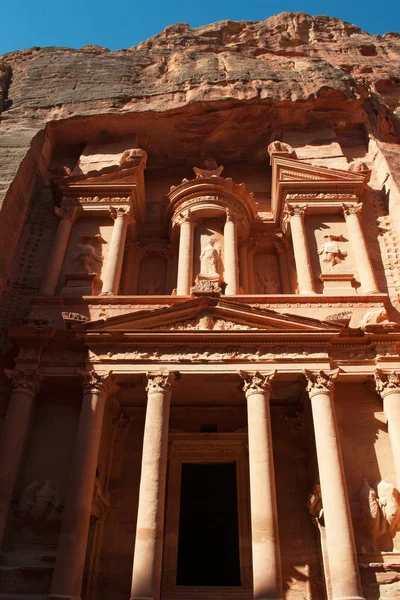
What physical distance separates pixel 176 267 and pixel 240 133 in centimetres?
659

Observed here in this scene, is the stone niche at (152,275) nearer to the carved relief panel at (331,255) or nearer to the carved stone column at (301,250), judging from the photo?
the carved stone column at (301,250)

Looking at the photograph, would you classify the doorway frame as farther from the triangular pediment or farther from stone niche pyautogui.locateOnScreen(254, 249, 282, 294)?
stone niche pyautogui.locateOnScreen(254, 249, 282, 294)

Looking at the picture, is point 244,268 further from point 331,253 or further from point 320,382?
point 320,382

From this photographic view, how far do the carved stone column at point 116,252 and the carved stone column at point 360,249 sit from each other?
6847 millimetres

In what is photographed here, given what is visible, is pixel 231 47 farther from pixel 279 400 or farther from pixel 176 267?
pixel 279 400

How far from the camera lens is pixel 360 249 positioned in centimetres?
1548

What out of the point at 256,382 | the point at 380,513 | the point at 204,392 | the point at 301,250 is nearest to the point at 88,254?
the point at 204,392

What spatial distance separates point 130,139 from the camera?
2036 centimetres

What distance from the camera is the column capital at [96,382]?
473 inches

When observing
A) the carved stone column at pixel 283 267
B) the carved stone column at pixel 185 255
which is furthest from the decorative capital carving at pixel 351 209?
the carved stone column at pixel 185 255

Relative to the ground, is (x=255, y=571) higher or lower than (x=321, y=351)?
lower

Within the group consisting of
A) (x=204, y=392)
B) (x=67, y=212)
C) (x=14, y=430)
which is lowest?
(x=14, y=430)

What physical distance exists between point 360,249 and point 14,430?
409 inches

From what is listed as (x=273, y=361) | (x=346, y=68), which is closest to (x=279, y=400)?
(x=273, y=361)
